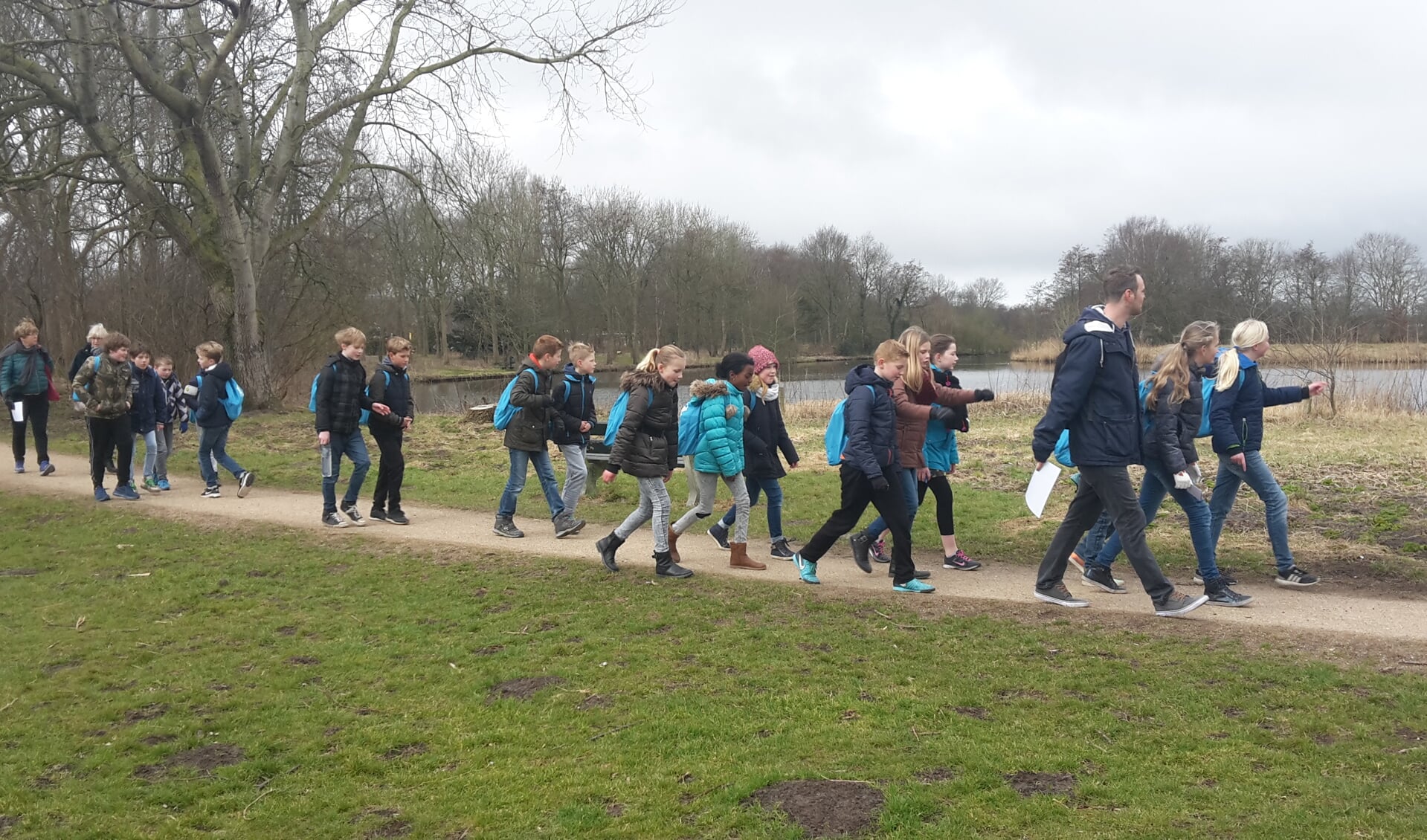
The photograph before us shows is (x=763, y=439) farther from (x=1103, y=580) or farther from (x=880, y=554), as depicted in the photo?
(x=1103, y=580)

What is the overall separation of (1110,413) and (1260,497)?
1.86 metres

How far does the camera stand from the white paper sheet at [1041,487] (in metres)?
6.39

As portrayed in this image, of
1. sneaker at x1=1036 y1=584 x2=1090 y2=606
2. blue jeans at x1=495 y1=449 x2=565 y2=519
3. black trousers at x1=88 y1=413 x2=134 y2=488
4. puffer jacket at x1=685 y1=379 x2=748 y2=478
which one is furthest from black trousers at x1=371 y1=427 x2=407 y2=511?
sneaker at x1=1036 y1=584 x2=1090 y2=606

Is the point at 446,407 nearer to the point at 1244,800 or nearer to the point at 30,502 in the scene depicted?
the point at 30,502

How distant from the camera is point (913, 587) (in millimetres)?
6695

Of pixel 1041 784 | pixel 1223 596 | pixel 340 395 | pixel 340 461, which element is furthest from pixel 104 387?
pixel 1223 596

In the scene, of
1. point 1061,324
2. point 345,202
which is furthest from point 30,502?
point 1061,324

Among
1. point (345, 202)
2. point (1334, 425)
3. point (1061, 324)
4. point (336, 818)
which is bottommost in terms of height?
point (336, 818)

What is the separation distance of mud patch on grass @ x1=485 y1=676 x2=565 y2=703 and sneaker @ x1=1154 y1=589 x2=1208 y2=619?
3.67 metres

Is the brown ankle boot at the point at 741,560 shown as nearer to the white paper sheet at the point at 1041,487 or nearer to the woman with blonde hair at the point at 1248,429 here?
the white paper sheet at the point at 1041,487

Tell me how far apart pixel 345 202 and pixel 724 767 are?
22.6 m

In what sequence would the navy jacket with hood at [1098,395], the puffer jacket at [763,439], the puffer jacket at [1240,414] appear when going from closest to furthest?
the navy jacket with hood at [1098,395], the puffer jacket at [1240,414], the puffer jacket at [763,439]

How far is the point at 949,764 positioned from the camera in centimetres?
391

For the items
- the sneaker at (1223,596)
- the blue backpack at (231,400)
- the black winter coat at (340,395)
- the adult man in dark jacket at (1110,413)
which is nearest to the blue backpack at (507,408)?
the black winter coat at (340,395)
